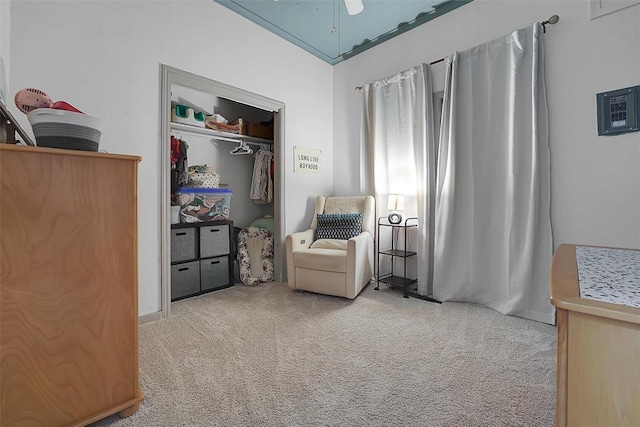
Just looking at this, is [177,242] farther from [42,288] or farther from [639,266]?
[639,266]

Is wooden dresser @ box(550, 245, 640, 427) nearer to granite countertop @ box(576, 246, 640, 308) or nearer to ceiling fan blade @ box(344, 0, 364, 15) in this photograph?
granite countertop @ box(576, 246, 640, 308)

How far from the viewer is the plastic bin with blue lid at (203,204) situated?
9.25 ft

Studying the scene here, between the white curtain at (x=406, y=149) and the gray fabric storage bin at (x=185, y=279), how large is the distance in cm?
204

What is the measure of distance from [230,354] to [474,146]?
8.30ft

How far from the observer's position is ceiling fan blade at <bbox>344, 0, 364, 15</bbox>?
2.59 m

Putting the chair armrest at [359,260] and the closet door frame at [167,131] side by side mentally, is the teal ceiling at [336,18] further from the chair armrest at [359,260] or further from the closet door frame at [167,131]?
the chair armrest at [359,260]

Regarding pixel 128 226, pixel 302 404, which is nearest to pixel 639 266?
pixel 302 404

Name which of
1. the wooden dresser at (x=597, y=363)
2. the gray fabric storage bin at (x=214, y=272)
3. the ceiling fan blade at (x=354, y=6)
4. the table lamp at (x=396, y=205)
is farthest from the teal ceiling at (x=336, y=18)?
the wooden dresser at (x=597, y=363)

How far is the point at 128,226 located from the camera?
1.23m

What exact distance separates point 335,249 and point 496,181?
1547 mm

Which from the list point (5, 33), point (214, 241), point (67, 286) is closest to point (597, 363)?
point (67, 286)

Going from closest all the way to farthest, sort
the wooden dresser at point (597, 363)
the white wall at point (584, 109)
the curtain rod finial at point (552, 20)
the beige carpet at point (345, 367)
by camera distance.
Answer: the wooden dresser at point (597, 363) → the beige carpet at point (345, 367) → the white wall at point (584, 109) → the curtain rod finial at point (552, 20)

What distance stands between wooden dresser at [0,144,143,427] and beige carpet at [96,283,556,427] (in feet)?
0.81

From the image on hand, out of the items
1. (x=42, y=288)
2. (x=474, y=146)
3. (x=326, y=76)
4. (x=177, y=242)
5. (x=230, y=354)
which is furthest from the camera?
(x=326, y=76)
